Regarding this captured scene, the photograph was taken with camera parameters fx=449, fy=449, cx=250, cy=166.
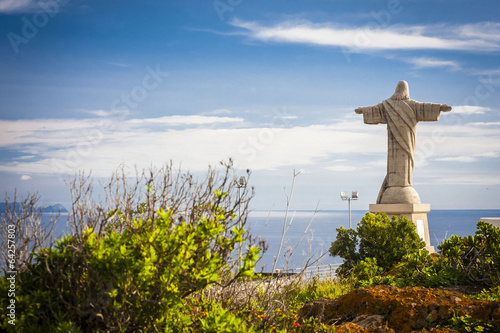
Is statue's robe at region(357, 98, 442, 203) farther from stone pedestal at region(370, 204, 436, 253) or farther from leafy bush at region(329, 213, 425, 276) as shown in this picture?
leafy bush at region(329, 213, 425, 276)

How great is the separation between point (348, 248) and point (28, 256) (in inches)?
337

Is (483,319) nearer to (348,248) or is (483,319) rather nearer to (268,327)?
(268,327)

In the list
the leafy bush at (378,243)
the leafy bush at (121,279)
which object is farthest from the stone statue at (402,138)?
the leafy bush at (121,279)

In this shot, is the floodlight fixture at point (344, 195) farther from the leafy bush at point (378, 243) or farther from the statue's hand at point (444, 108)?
the leafy bush at point (378, 243)

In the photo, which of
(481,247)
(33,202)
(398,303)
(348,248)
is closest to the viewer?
(33,202)

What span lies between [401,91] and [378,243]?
20.3ft

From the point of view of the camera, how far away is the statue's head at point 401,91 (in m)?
14.8

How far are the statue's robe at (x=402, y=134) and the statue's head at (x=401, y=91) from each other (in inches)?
9.4

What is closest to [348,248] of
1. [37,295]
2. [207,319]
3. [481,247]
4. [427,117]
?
[481,247]

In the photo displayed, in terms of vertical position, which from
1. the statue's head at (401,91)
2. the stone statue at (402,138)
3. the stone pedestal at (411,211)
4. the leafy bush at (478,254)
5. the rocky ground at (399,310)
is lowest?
the rocky ground at (399,310)

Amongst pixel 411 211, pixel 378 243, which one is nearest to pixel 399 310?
pixel 378 243

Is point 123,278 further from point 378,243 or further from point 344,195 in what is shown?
point 344,195

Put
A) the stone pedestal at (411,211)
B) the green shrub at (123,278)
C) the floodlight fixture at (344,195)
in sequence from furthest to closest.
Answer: the floodlight fixture at (344,195) → the stone pedestal at (411,211) → the green shrub at (123,278)

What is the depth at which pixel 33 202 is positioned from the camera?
464 cm
